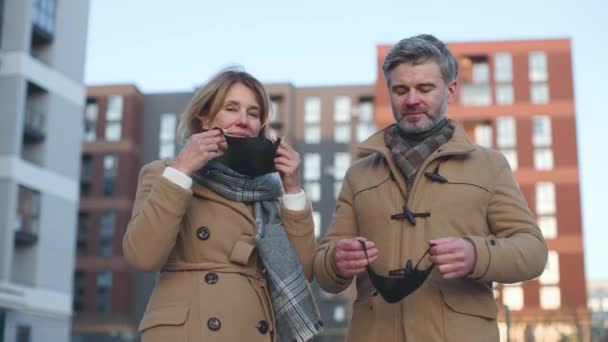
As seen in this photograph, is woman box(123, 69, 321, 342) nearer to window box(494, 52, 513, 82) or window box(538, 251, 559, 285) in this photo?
window box(538, 251, 559, 285)

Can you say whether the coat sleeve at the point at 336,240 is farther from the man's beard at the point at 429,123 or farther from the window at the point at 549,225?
the window at the point at 549,225

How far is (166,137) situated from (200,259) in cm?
6165

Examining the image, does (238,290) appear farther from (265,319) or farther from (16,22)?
(16,22)

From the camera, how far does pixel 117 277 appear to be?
59.0 metres

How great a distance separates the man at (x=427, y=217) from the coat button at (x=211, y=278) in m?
0.40

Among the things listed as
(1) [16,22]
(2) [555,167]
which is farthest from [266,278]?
(2) [555,167]

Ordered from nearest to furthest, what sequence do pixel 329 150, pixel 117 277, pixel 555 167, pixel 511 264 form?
pixel 511 264, pixel 555 167, pixel 117 277, pixel 329 150

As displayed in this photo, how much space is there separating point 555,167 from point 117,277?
101ft

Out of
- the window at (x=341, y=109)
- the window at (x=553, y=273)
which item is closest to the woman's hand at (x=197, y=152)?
the window at (x=553, y=273)

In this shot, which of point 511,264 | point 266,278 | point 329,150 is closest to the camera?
point 511,264

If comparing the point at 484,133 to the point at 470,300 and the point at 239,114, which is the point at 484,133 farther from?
the point at 470,300

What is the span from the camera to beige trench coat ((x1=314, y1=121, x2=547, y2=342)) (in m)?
2.90

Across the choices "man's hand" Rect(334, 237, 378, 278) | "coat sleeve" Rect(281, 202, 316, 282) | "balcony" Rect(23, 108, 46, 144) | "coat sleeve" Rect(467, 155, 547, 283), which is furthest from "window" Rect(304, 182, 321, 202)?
"man's hand" Rect(334, 237, 378, 278)

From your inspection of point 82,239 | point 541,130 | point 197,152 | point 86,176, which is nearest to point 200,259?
point 197,152
